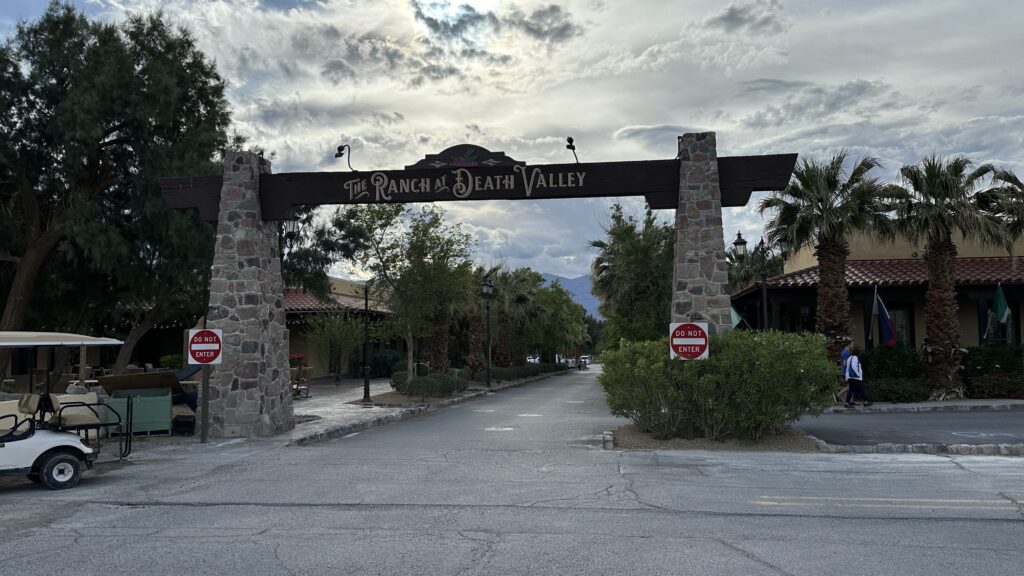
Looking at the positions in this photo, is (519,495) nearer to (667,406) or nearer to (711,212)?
(667,406)

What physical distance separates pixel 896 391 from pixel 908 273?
7.27m

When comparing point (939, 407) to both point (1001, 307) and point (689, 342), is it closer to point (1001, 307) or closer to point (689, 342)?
point (1001, 307)

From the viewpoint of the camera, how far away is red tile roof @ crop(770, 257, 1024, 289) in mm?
27897

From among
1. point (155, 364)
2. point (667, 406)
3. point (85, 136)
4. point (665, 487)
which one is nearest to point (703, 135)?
point (667, 406)

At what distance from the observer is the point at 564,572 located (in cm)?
602

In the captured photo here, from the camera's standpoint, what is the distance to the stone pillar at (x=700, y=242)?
50.1ft

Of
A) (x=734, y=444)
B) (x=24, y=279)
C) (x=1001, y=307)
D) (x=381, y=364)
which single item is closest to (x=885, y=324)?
(x=1001, y=307)

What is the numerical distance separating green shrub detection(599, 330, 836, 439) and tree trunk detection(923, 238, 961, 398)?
12330 millimetres

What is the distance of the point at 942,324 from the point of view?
24.3 metres

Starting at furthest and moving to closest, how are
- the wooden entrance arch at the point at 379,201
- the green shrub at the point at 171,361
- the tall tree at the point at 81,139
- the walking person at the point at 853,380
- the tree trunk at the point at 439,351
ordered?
the green shrub at the point at 171,361
the tree trunk at the point at 439,351
the walking person at the point at 853,380
the tall tree at the point at 81,139
the wooden entrance arch at the point at 379,201

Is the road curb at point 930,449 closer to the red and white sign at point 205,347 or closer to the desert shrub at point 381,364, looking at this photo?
the red and white sign at point 205,347

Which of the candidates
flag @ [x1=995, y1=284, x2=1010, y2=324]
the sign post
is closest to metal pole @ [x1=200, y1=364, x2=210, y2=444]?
the sign post

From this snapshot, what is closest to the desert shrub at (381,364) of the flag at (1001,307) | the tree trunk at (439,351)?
the tree trunk at (439,351)

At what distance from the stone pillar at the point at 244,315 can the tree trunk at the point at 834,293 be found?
1638 centimetres
